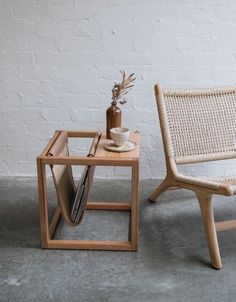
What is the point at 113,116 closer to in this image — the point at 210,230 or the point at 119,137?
the point at 119,137

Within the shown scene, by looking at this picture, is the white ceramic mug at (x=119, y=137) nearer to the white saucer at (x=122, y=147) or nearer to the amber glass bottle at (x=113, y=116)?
the white saucer at (x=122, y=147)

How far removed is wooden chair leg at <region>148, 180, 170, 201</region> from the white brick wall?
41 cm

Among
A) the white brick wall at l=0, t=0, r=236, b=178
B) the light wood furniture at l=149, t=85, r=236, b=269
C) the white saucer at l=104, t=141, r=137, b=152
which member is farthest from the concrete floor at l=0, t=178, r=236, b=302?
the white brick wall at l=0, t=0, r=236, b=178

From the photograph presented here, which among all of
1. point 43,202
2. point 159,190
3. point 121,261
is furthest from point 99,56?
point 121,261

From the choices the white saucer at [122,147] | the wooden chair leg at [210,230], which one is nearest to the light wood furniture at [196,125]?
the white saucer at [122,147]

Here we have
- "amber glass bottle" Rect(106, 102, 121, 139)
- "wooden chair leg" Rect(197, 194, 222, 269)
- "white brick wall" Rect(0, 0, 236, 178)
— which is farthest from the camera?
"white brick wall" Rect(0, 0, 236, 178)

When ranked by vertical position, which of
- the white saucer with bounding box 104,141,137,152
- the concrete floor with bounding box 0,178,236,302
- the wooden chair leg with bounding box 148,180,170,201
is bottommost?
the concrete floor with bounding box 0,178,236,302

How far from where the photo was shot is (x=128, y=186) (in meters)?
2.89

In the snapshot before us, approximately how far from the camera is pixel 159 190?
8.27 ft

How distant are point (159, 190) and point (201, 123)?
0.46 meters

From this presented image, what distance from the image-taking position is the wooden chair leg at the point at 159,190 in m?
2.40

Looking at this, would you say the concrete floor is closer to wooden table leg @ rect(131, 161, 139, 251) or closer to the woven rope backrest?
wooden table leg @ rect(131, 161, 139, 251)

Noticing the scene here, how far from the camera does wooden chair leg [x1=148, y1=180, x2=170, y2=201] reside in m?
2.40

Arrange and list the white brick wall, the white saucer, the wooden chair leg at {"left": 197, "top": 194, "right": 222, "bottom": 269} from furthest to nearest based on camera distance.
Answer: the white brick wall, the white saucer, the wooden chair leg at {"left": 197, "top": 194, "right": 222, "bottom": 269}
